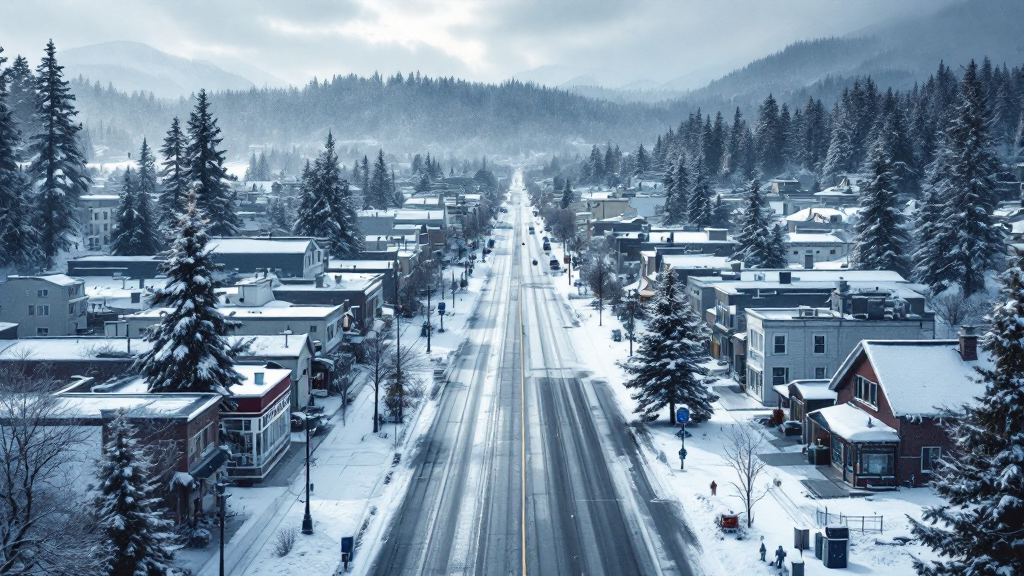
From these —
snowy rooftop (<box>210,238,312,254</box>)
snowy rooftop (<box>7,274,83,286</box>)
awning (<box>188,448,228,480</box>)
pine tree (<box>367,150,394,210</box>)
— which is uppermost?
pine tree (<box>367,150,394,210</box>)

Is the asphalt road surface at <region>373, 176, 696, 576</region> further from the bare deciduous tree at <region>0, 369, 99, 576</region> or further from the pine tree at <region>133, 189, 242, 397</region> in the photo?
the bare deciduous tree at <region>0, 369, 99, 576</region>

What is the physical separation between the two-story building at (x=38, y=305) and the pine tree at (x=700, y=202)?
8795 centimetres

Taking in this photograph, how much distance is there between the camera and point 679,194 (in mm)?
141375

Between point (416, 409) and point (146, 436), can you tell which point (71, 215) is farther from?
point (146, 436)

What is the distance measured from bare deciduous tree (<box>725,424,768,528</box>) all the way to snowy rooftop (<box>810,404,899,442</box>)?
360 cm

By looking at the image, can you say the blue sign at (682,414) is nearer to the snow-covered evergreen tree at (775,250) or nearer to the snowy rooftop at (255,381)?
the snowy rooftop at (255,381)

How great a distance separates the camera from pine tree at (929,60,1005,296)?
246 ft

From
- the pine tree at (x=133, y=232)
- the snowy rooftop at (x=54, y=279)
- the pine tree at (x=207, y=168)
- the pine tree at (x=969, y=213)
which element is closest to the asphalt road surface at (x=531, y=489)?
the snowy rooftop at (x=54, y=279)

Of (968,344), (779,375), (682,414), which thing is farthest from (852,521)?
(779,375)

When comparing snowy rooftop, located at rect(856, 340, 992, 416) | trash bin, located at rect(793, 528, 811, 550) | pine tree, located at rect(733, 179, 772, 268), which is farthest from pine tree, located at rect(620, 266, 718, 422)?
pine tree, located at rect(733, 179, 772, 268)

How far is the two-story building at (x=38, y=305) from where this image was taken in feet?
230

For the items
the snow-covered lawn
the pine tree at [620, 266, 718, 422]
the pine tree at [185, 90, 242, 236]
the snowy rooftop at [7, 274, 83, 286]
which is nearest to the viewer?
the snow-covered lawn

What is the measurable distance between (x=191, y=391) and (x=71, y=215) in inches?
2210

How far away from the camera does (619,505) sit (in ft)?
126
